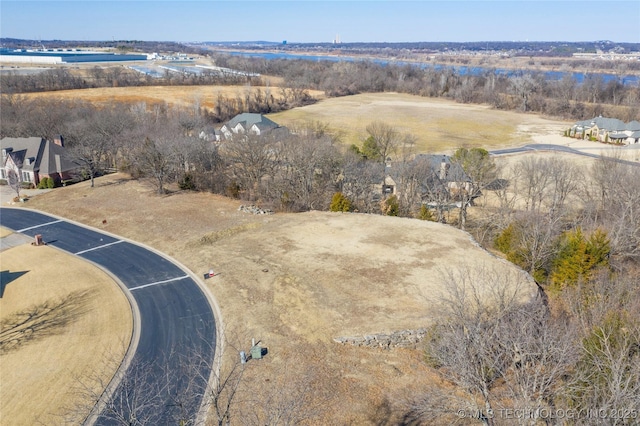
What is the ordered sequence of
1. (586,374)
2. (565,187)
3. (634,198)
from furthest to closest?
(565,187), (634,198), (586,374)

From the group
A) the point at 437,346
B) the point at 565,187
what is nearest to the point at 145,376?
the point at 437,346

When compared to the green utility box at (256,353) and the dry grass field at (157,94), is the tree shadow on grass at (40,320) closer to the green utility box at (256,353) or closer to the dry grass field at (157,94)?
the green utility box at (256,353)

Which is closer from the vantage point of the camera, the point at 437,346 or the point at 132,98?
the point at 437,346

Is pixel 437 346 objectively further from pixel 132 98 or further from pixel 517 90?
pixel 517 90

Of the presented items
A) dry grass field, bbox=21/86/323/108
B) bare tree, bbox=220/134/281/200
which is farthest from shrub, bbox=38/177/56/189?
dry grass field, bbox=21/86/323/108

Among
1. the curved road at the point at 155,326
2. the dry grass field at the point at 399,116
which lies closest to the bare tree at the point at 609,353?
the curved road at the point at 155,326

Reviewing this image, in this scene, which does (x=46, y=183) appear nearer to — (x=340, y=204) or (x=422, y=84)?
(x=340, y=204)
